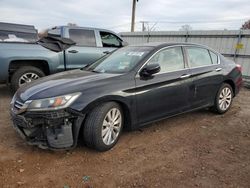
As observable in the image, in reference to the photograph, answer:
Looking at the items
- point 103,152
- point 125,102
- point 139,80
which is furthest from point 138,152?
point 139,80

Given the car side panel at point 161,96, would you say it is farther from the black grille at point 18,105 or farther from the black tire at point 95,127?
the black grille at point 18,105

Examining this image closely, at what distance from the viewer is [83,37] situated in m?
7.08

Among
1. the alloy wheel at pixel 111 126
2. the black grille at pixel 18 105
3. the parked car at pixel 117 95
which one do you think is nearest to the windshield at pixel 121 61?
the parked car at pixel 117 95

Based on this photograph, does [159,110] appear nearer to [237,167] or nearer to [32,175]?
[237,167]

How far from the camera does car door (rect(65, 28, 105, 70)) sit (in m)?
6.63

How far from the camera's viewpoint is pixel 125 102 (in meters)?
3.53

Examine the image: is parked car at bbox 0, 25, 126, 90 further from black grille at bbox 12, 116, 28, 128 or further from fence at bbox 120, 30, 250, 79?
fence at bbox 120, 30, 250, 79

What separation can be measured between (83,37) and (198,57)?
3.55 meters

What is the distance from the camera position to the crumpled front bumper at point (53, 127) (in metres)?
3.02

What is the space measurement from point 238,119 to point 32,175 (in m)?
3.98

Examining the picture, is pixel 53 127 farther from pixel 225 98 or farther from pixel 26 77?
pixel 225 98

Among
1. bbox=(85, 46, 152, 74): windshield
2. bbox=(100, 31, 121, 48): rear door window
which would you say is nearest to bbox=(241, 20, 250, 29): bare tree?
bbox=(100, 31, 121, 48): rear door window

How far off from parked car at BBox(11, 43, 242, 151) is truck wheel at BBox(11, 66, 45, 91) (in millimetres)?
2201

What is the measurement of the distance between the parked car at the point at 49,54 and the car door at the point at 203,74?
314cm
